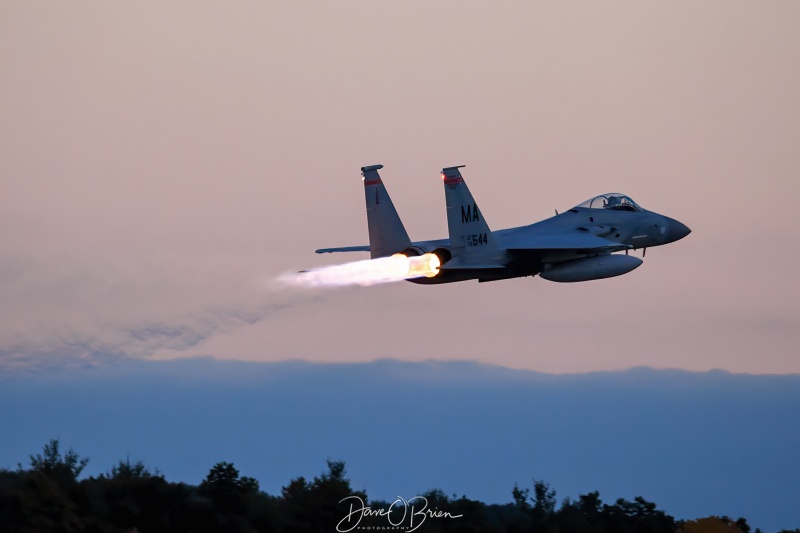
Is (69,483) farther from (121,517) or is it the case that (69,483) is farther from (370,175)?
(370,175)

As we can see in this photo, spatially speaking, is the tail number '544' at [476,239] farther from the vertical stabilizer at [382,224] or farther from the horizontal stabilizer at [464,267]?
the vertical stabilizer at [382,224]

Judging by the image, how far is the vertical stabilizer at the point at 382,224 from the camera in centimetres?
4403

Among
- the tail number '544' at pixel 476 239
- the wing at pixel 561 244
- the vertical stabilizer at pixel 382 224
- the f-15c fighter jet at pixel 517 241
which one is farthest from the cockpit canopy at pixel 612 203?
the vertical stabilizer at pixel 382 224

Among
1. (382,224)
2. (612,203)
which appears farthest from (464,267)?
(612,203)

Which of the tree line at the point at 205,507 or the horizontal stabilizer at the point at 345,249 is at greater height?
the horizontal stabilizer at the point at 345,249

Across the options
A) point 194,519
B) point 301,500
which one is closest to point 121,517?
point 194,519

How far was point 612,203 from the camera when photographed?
156 ft

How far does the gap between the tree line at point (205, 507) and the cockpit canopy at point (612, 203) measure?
407 inches

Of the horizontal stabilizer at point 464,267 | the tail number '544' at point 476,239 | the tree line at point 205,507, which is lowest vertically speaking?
the tree line at point 205,507

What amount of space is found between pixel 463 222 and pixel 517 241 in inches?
100

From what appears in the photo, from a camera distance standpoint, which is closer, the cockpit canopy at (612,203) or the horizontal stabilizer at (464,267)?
the horizontal stabilizer at (464,267)

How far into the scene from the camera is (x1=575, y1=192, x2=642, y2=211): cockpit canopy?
47406 mm

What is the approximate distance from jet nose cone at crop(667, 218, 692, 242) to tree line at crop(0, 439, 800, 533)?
35.7 ft

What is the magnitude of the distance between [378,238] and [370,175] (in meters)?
2.18
